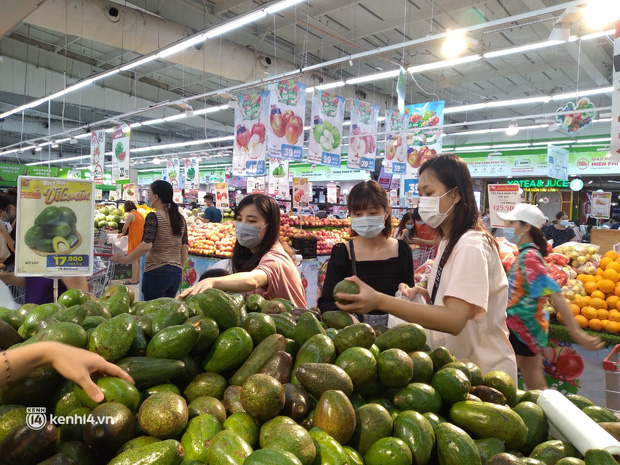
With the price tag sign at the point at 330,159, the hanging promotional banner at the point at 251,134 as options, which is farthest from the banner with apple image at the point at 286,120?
the price tag sign at the point at 330,159

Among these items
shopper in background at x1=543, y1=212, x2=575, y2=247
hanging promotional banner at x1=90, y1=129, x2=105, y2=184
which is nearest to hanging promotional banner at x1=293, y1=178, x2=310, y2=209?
shopper in background at x1=543, y1=212, x2=575, y2=247

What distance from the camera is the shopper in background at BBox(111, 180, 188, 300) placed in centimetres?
506

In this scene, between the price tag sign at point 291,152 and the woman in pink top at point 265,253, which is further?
the price tag sign at point 291,152

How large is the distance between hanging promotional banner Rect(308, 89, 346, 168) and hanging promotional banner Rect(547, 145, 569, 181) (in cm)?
→ 756

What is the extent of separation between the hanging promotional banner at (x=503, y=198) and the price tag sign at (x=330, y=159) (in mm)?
4909

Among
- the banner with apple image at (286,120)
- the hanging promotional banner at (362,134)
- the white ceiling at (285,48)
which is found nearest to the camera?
the banner with apple image at (286,120)

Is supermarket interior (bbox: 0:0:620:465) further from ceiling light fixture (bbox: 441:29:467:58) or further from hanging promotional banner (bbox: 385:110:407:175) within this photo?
hanging promotional banner (bbox: 385:110:407:175)

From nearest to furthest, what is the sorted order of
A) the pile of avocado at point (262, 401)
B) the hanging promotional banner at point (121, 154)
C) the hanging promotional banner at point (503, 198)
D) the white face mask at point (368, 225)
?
the pile of avocado at point (262, 401), the white face mask at point (368, 225), the hanging promotional banner at point (503, 198), the hanging promotional banner at point (121, 154)

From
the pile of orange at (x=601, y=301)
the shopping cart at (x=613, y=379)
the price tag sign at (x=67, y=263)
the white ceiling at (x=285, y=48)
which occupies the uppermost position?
the white ceiling at (x=285, y=48)

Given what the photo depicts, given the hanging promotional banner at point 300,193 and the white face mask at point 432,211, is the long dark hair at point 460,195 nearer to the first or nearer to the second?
the white face mask at point 432,211

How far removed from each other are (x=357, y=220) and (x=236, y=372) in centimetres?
182

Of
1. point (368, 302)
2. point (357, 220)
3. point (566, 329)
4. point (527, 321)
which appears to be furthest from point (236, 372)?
point (566, 329)

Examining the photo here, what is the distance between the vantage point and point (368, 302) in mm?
1696

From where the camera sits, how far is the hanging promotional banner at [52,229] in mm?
2830
